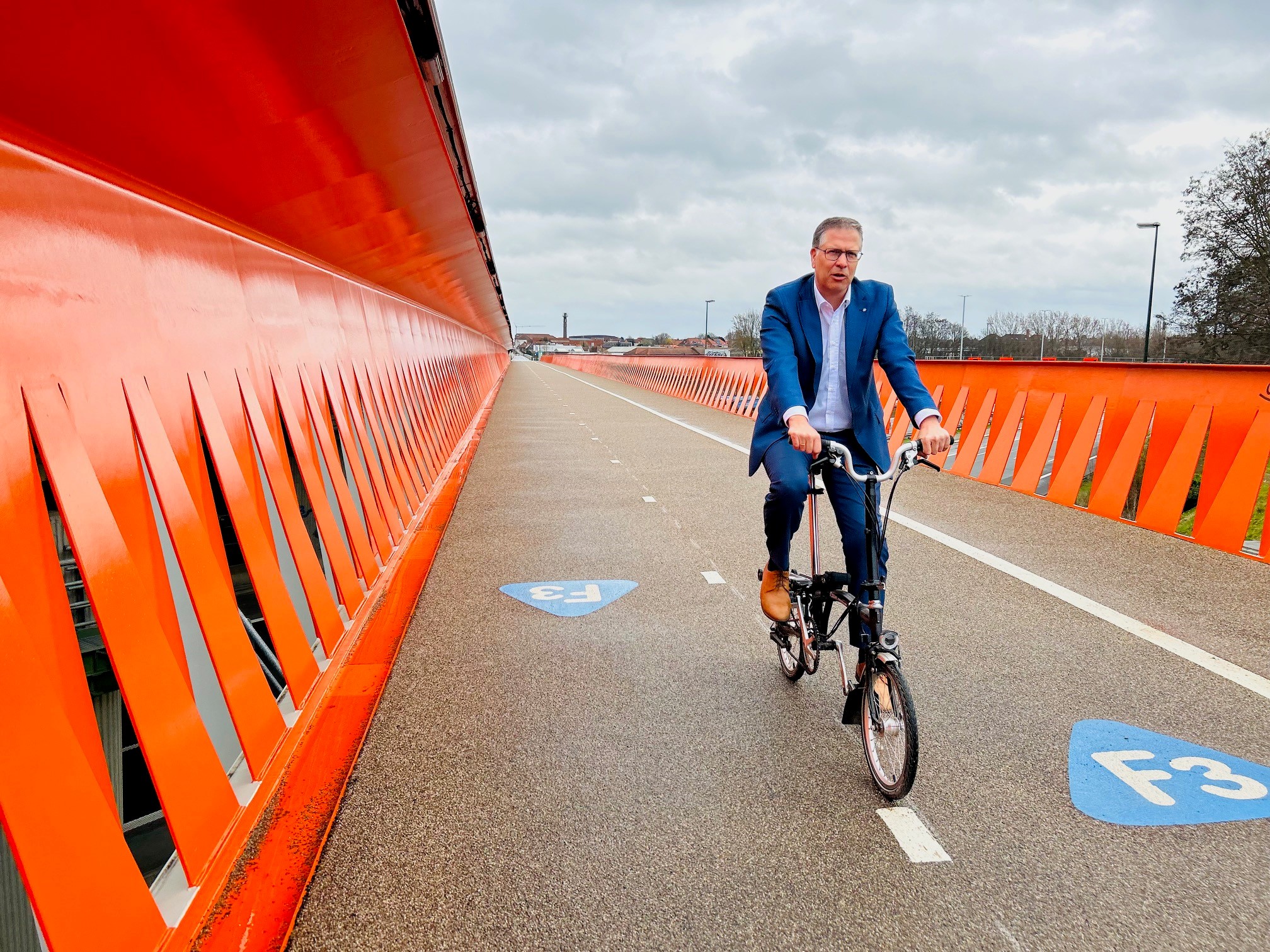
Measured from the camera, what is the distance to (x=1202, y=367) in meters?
8.09

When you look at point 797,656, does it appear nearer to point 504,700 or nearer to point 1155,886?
point 504,700

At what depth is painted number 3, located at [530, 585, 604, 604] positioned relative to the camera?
6.06m

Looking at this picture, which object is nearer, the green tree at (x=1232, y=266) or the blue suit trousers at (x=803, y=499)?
the blue suit trousers at (x=803, y=499)

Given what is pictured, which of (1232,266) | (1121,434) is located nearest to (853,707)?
(1121,434)

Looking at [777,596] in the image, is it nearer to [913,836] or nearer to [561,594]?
[913,836]

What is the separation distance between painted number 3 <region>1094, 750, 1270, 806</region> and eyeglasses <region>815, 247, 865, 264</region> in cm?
224

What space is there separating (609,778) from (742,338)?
102 meters

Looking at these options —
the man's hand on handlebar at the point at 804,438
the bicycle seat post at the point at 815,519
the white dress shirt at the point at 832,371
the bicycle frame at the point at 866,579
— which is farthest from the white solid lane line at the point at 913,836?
the white dress shirt at the point at 832,371

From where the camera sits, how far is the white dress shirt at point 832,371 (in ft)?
13.3

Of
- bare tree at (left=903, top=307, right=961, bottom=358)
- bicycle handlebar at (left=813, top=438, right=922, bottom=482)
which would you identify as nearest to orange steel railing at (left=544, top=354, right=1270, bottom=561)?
→ bicycle handlebar at (left=813, top=438, right=922, bottom=482)

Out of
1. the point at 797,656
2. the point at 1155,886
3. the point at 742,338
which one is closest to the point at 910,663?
the point at 797,656

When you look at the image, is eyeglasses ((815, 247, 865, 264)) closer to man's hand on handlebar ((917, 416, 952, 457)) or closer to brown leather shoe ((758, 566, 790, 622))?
man's hand on handlebar ((917, 416, 952, 457))

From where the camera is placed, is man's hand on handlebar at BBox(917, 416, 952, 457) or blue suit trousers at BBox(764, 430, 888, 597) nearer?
man's hand on handlebar at BBox(917, 416, 952, 457)

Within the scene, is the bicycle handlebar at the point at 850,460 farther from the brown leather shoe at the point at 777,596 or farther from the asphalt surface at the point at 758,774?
the asphalt surface at the point at 758,774
